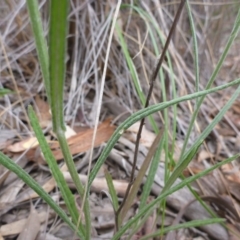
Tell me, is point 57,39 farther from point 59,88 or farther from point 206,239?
point 206,239

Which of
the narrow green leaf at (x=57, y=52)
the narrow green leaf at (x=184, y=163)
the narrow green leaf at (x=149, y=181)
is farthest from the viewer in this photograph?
the narrow green leaf at (x=149, y=181)

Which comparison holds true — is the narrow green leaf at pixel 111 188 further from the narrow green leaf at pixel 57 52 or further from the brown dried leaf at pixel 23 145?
the brown dried leaf at pixel 23 145

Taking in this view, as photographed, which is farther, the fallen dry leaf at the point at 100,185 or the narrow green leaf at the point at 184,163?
the fallen dry leaf at the point at 100,185

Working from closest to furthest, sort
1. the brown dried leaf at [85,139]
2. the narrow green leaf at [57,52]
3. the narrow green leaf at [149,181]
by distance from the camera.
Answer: the narrow green leaf at [57,52] < the narrow green leaf at [149,181] < the brown dried leaf at [85,139]

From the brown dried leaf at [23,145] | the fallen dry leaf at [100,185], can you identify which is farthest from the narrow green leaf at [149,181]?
the brown dried leaf at [23,145]

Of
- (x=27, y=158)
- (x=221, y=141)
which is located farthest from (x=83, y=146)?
(x=221, y=141)

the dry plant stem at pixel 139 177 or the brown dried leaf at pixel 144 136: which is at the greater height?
the dry plant stem at pixel 139 177

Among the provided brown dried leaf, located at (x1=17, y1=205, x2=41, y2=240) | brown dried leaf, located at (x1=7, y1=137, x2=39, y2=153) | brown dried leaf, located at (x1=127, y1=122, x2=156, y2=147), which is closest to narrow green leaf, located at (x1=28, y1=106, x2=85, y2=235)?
brown dried leaf, located at (x1=17, y1=205, x2=41, y2=240)

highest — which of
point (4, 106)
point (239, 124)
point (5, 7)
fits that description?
point (5, 7)

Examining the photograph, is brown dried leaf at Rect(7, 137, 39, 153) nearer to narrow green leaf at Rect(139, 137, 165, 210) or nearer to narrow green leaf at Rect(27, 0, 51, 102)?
narrow green leaf at Rect(139, 137, 165, 210)
